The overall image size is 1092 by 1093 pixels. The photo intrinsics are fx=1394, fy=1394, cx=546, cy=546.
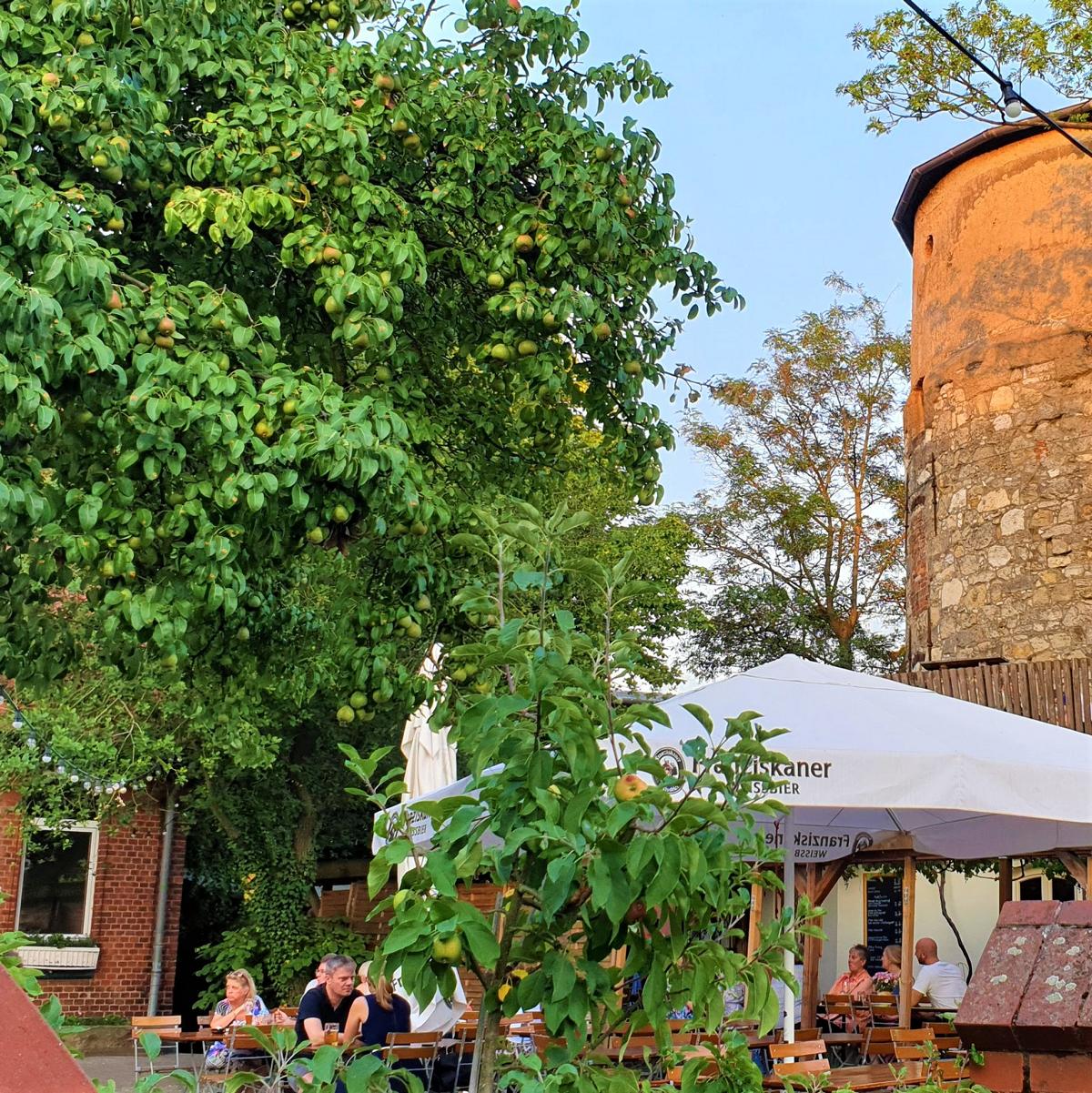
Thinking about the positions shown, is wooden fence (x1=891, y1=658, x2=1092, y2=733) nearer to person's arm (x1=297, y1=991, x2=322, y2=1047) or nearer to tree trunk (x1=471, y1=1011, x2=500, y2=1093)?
person's arm (x1=297, y1=991, x2=322, y2=1047)

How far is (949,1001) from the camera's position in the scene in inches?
450

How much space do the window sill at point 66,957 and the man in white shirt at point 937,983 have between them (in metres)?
12.4

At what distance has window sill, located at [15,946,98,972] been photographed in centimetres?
1902

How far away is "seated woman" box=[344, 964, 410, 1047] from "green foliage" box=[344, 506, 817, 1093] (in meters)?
5.44

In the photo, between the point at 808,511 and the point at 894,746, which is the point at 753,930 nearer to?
the point at 894,746

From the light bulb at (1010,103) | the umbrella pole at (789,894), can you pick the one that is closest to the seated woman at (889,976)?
the umbrella pole at (789,894)

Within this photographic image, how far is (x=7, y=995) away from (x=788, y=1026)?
743 centimetres

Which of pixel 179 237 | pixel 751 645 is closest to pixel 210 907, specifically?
pixel 751 645

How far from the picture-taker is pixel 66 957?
1928 cm

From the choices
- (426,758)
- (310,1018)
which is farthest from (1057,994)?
(426,758)

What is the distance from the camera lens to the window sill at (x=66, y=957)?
62.4 ft

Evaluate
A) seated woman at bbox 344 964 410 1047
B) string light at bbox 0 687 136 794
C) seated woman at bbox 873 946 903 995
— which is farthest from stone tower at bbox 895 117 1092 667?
seated woman at bbox 344 964 410 1047

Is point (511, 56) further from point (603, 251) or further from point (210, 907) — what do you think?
point (210, 907)

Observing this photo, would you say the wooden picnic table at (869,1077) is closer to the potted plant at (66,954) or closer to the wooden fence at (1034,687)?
the wooden fence at (1034,687)
